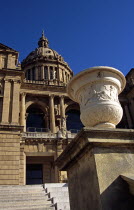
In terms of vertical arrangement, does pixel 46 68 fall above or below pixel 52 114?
above

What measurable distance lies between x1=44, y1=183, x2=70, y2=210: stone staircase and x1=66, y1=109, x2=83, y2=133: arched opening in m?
15.2

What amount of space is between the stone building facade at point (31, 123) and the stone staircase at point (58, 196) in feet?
20.3

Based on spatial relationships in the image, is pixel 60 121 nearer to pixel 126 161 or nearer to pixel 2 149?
pixel 2 149

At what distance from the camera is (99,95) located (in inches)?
164

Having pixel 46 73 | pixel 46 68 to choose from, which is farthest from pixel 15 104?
pixel 46 68

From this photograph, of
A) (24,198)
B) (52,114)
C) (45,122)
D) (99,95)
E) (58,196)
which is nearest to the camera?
(99,95)

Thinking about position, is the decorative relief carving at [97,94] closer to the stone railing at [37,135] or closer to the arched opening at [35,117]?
the stone railing at [37,135]

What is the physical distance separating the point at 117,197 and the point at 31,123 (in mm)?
23544

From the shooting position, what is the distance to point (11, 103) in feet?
67.2

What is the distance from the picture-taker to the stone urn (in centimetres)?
397

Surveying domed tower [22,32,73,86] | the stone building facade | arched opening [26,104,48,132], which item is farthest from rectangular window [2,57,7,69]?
domed tower [22,32,73,86]

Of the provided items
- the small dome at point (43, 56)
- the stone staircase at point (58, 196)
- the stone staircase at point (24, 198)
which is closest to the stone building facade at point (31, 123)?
the stone staircase at point (24, 198)

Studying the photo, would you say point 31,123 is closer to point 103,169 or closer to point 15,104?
point 15,104

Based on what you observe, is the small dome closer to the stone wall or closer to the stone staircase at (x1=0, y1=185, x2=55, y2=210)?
the stone wall
